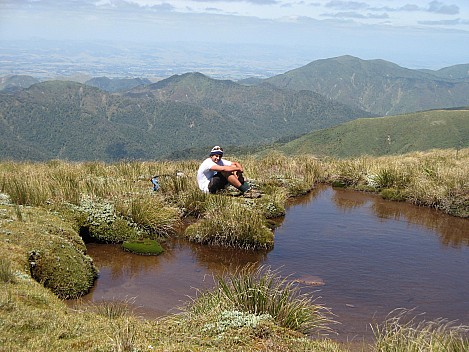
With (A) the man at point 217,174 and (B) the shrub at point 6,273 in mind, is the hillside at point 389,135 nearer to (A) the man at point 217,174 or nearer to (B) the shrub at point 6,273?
(A) the man at point 217,174

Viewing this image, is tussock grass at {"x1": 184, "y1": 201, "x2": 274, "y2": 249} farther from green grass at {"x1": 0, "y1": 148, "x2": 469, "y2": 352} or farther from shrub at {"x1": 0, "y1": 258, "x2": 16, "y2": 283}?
shrub at {"x1": 0, "y1": 258, "x2": 16, "y2": 283}

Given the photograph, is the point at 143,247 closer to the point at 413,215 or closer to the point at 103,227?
the point at 103,227

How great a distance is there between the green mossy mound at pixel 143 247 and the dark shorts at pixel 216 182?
2.68 metres

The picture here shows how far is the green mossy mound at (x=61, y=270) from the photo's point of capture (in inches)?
259

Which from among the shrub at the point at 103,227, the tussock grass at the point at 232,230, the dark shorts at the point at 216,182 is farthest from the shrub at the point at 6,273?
the dark shorts at the point at 216,182

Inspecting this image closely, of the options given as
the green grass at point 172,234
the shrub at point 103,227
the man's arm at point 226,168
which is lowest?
the shrub at point 103,227

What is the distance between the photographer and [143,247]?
880cm

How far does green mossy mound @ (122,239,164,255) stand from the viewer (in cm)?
871

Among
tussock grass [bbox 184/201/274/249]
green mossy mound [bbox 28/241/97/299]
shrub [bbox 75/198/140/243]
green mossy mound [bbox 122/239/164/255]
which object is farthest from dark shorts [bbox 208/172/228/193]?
green mossy mound [bbox 28/241/97/299]

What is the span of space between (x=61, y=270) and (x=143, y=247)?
2151 mm

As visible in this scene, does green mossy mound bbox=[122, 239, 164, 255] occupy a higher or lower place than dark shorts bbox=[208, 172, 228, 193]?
lower

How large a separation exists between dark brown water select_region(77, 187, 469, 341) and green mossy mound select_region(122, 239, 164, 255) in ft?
0.47

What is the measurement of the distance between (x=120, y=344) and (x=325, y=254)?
5747 mm

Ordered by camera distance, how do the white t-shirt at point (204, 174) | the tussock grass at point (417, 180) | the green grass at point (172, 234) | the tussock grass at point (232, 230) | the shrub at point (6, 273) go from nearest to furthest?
1. the green grass at point (172, 234)
2. the shrub at point (6, 273)
3. the tussock grass at point (232, 230)
4. the white t-shirt at point (204, 174)
5. the tussock grass at point (417, 180)
